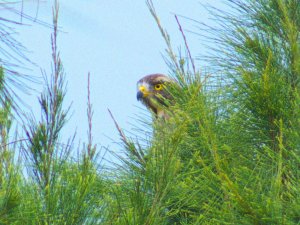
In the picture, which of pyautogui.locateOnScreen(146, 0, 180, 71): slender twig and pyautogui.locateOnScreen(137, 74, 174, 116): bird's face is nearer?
pyautogui.locateOnScreen(146, 0, 180, 71): slender twig

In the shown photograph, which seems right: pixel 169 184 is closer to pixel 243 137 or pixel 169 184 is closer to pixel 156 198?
pixel 156 198

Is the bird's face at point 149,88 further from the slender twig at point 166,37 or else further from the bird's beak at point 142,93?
the slender twig at point 166,37

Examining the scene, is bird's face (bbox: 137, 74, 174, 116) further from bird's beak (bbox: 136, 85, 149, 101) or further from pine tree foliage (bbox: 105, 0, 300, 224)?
pine tree foliage (bbox: 105, 0, 300, 224)

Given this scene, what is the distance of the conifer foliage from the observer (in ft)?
8.45

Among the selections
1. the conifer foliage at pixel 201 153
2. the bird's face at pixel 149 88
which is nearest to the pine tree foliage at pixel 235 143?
the conifer foliage at pixel 201 153

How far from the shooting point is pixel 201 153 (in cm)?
338

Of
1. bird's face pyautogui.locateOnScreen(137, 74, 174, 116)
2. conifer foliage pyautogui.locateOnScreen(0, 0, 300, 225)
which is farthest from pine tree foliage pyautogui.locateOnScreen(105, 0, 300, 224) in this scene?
bird's face pyautogui.locateOnScreen(137, 74, 174, 116)

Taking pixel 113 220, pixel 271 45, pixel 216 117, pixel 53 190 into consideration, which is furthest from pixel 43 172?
pixel 271 45

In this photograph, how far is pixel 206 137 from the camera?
9.78ft

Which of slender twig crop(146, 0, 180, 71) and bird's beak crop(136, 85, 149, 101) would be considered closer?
slender twig crop(146, 0, 180, 71)

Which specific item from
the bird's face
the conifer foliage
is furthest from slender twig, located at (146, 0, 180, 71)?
the bird's face

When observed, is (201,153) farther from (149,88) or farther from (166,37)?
(149,88)

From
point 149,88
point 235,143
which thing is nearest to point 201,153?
point 235,143

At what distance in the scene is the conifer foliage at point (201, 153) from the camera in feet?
8.45
